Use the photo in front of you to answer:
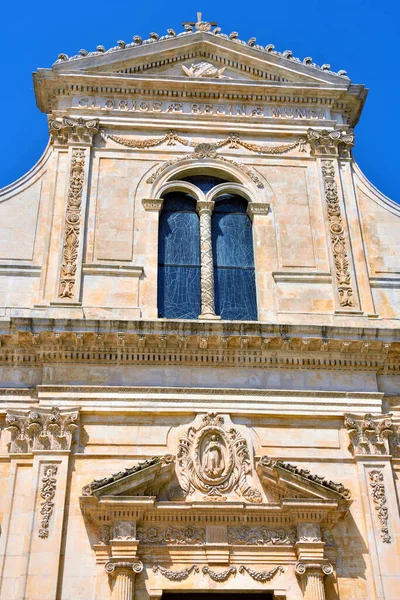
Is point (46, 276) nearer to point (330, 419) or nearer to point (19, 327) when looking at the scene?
point (19, 327)

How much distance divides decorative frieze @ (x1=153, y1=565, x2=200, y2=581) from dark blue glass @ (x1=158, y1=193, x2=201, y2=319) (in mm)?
4156

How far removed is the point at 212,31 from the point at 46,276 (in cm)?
695

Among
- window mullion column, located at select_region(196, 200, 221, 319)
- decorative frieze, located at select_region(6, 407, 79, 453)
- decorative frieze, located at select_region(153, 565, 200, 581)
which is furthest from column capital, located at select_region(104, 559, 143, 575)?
window mullion column, located at select_region(196, 200, 221, 319)

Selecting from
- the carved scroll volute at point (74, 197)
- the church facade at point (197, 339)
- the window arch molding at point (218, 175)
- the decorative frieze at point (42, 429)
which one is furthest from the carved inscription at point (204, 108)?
the decorative frieze at point (42, 429)

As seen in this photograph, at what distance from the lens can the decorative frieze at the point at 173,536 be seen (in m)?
11.1

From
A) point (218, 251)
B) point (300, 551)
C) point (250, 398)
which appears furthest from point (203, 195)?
point (300, 551)

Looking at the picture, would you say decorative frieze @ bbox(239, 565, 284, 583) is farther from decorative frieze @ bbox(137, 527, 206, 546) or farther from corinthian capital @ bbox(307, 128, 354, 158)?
corinthian capital @ bbox(307, 128, 354, 158)

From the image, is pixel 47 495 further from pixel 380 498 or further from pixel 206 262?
pixel 206 262

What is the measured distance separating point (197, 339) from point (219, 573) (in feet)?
11.2

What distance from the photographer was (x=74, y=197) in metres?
14.3

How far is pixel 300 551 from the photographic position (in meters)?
11.0

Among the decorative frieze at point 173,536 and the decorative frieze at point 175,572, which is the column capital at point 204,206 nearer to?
the decorative frieze at point 173,536

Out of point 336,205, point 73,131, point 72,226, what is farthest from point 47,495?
point 336,205

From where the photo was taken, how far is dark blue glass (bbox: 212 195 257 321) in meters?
13.8
